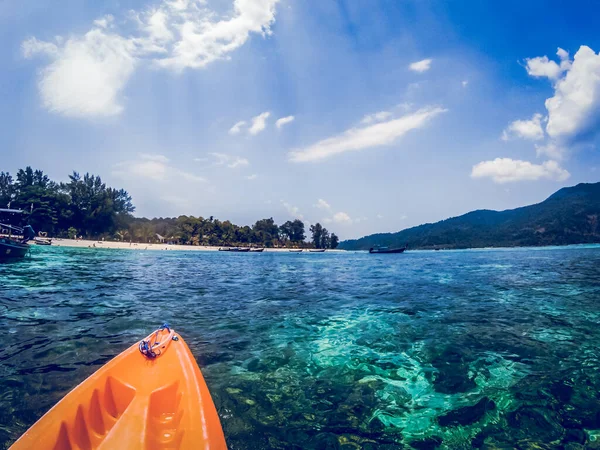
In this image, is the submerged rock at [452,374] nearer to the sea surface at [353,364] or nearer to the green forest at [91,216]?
the sea surface at [353,364]

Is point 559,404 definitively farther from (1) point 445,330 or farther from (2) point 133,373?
(2) point 133,373

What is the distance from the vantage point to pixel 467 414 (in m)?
4.55

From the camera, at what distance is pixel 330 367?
21.3 ft

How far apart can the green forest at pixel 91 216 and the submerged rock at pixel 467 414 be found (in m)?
95.6

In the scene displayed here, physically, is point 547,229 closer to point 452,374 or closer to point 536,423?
point 452,374

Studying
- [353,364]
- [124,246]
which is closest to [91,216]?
[124,246]

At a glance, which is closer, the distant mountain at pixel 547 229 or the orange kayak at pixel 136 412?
the orange kayak at pixel 136 412

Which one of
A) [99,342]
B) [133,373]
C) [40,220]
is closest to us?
[133,373]

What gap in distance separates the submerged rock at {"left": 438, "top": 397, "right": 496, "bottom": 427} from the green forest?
95.6 meters

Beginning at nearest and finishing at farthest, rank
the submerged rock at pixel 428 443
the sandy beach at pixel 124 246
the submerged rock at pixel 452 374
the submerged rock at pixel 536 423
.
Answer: the submerged rock at pixel 428 443 < the submerged rock at pixel 536 423 < the submerged rock at pixel 452 374 < the sandy beach at pixel 124 246

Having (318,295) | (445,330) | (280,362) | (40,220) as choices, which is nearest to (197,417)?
(280,362)

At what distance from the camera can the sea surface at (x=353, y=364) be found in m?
4.15

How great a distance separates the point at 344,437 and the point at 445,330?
6.62 metres

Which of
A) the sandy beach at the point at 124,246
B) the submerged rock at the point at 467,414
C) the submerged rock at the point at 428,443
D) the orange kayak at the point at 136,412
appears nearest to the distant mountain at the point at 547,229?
the sandy beach at the point at 124,246
